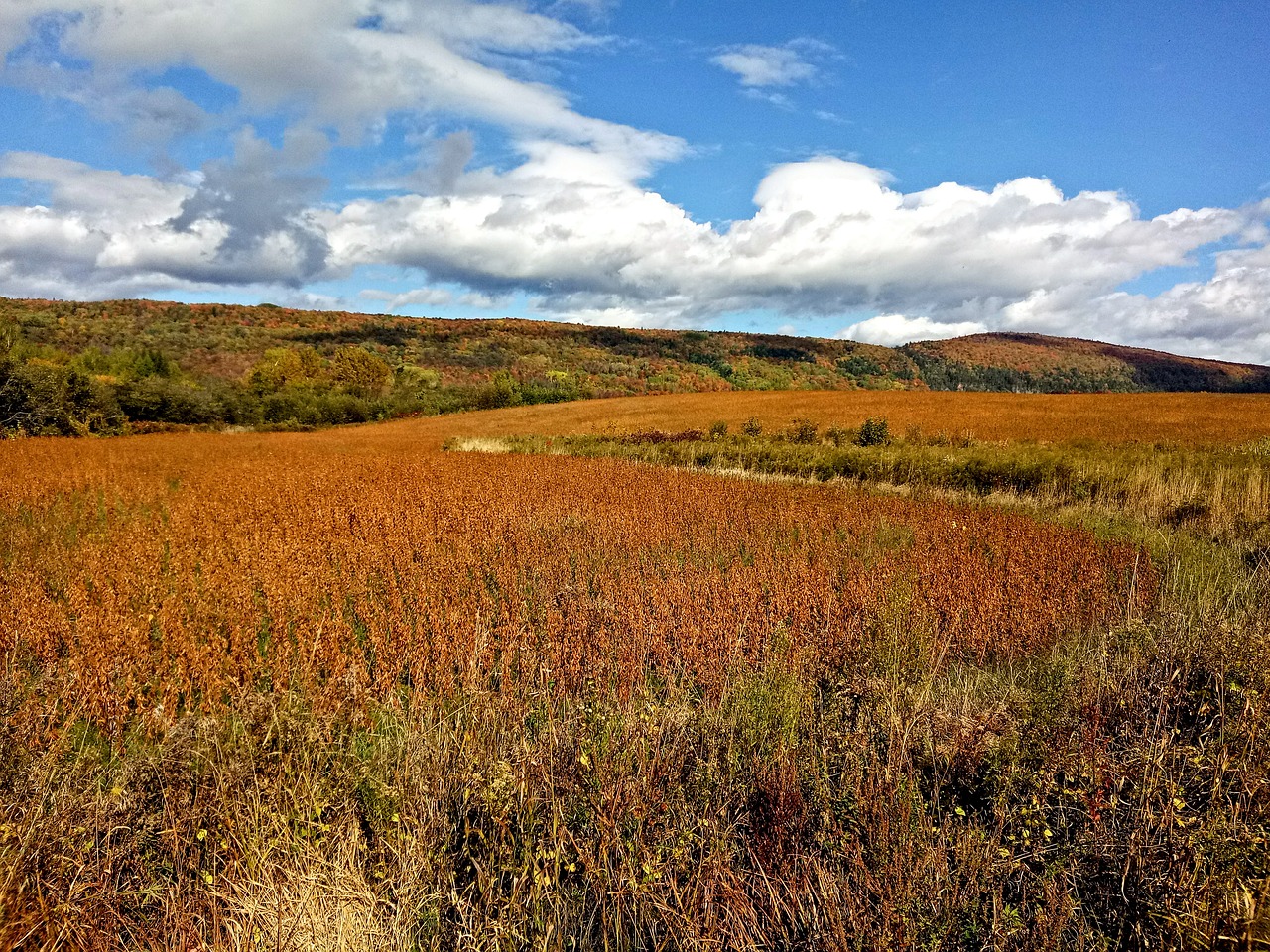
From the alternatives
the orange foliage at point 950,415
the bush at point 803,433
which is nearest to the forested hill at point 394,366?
the orange foliage at point 950,415

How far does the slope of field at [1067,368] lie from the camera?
81.9 metres

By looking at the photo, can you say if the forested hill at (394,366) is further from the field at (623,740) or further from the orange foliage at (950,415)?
the field at (623,740)

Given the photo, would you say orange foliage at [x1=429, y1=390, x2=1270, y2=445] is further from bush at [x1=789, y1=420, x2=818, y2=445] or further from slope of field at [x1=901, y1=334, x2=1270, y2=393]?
slope of field at [x1=901, y1=334, x2=1270, y2=393]

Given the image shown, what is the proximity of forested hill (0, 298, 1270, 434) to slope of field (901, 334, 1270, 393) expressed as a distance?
0.36 m

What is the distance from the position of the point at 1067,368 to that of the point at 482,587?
4225 inches

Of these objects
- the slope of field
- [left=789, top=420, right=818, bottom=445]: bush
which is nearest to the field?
[left=789, top=420, right=818, bottom=445]: bush

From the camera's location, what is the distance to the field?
2.31 meters

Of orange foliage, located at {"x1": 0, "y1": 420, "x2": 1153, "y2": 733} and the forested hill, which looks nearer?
orange foliage, located at {"x1": 0, "y1": 420, "x2": 1153, "y2": 733}

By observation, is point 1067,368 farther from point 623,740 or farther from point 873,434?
point 623,740

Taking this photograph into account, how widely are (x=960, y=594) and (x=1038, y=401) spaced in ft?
118

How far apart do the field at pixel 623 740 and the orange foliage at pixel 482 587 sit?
Result: 5 cm

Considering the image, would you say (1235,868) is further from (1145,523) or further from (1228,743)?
(1145,523)

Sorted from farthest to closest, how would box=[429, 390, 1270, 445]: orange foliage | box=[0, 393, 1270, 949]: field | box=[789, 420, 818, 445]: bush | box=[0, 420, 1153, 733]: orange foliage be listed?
box=[789, 420, 818, 445]: bush, box=[429, 390, 1270, 445]: orange foliage, box=[0, 420, 1153, 733]: orange foliage, box=[0, 393, 1270, 949]: field

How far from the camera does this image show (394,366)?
57250mm
